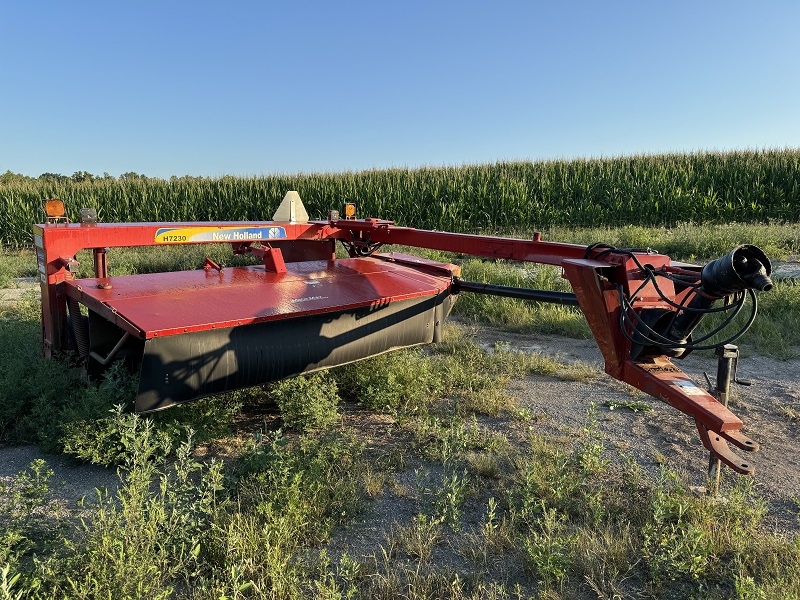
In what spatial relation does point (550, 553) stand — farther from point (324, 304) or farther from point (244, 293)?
point (244, 293)

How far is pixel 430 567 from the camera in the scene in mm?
2545

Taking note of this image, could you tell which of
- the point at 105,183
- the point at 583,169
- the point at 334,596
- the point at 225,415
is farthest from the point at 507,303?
the point at 105,183

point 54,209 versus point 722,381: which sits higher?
point 54,209

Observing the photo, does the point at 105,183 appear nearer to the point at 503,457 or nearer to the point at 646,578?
the point at 503,457

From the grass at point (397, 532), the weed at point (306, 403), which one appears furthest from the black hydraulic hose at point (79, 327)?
the weed at point (306, 403)

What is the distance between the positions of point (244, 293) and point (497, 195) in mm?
12664

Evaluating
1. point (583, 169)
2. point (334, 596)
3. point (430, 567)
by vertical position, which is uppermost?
point (583, 169)

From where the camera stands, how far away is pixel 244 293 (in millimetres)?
3785

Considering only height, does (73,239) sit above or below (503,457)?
above

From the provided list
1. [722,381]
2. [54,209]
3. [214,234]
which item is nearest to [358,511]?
[722,381]

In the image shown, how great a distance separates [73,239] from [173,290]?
2.35 ft

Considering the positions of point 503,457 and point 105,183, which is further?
point 105,183

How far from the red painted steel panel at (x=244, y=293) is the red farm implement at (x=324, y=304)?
0.01 m

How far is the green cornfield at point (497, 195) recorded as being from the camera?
15.5 m
